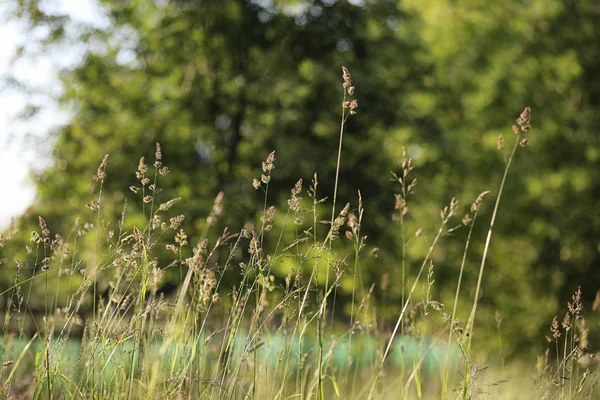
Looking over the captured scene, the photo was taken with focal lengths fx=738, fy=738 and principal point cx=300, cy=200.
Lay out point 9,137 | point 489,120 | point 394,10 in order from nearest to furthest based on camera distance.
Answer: point 9,137 < point 394,10 < point 489,120

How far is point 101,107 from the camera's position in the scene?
336 inches

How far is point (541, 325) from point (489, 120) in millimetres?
4059

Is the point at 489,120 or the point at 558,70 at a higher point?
the point at 558,70

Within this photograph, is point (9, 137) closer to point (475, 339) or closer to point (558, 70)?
point (475, 339)

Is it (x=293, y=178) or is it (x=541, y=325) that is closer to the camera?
(x=293, y=178)

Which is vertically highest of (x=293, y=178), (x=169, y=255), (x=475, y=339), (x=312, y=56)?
(x=312, y=56)

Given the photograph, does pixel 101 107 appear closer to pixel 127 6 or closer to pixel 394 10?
pixel 127 6

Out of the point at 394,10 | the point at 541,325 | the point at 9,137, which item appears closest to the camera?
the point at 9,137

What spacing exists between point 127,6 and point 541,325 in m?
8.85

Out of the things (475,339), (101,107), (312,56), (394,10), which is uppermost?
(394,10)

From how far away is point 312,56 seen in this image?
8539mm

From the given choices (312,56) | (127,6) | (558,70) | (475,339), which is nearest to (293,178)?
(312,56)

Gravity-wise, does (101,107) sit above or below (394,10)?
below

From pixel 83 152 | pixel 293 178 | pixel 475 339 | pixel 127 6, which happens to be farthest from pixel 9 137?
pixel 475 339
